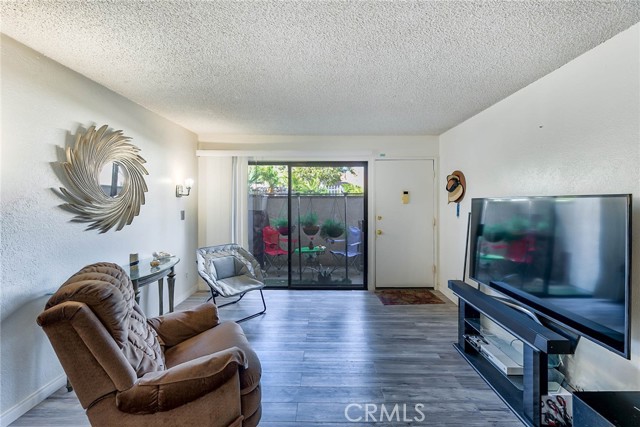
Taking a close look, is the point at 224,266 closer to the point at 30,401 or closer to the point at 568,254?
the point at 30,401

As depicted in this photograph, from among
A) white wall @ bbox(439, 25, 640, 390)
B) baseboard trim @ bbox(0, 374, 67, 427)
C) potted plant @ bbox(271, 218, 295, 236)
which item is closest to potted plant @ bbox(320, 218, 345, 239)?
potted plant @ bbox(271, 218, 295, 236)

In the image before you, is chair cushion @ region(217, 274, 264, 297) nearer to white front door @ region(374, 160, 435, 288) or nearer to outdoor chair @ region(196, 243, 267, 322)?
outdoor chair @ region(196, 243, 267, 322)

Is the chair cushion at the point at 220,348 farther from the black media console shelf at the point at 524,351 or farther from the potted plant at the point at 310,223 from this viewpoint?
the potted plant at the point at 310,223

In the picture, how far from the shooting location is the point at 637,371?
1.62 m

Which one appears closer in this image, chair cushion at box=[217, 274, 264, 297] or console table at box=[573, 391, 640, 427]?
console table at box=[573, 391, 640, 427]

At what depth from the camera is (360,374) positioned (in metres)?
2.32

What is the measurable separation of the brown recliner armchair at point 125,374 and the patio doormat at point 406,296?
110 inches

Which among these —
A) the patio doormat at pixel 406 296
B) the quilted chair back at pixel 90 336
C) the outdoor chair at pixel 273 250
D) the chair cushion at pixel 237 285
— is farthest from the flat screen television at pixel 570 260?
the outdoor chair at pixel 273 250

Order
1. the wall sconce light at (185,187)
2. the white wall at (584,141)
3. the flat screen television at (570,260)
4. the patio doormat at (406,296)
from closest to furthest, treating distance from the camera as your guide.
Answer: the flat screen television at (570,260) → the white wall at (584,141) → the wall sconce light at (185,187) → the patio doormat at (406,296)

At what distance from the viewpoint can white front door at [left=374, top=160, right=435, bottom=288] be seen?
14.9 ft

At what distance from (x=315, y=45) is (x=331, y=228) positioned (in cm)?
312

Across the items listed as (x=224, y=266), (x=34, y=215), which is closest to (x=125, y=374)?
(x=34, y=215)

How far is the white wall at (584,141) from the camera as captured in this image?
167cm

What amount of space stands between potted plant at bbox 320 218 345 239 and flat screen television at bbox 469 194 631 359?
2.48 meters
